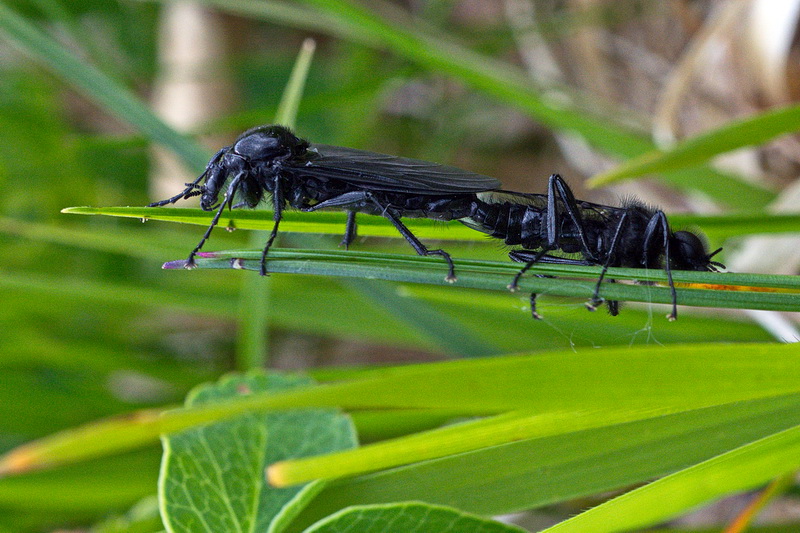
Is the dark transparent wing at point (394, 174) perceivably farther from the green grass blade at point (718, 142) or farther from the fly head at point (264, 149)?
the green grass blade at point (718, 142)

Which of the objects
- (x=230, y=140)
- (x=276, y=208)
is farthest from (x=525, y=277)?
(x=230, y=140)

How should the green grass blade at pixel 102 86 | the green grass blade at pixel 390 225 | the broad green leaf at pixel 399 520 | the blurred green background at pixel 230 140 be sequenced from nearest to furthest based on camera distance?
the broad green leaf at pixel 399 520
the green grass blade at pixel 390 225
the green grass blade at pixel 102 86
the blurred green background at pixel 230 140

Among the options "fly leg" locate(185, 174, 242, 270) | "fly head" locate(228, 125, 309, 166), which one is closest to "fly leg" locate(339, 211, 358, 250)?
"fly leg" locate(185, 174, 242, 270)

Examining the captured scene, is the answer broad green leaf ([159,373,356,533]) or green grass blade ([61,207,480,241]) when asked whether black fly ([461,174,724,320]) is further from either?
broad green leaf ([159,373,356,533])

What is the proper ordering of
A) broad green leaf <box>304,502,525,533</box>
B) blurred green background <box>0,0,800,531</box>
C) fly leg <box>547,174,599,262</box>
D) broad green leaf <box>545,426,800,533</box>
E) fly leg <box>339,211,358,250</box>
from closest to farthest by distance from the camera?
broad green leaf <box>545,426,800,533</box>
broad green leaf <box>304,502,525,533</box>
fly leg <box>339,211,358,250</box>
fly leg <box>547,174,599,262</box>
blurred green background <box>0,0,800,531</box>

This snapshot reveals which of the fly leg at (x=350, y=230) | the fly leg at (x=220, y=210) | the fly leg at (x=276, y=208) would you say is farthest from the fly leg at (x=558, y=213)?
the fly leg at (x=220, y=210)

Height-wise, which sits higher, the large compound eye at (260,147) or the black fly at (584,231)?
the large compound eye at (260,147)

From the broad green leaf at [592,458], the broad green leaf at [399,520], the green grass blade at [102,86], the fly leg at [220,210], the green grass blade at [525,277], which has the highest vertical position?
the green grass blade at [102,86]
